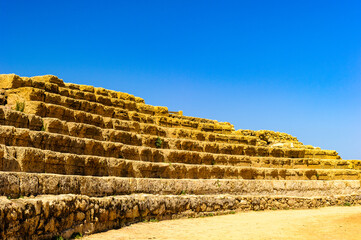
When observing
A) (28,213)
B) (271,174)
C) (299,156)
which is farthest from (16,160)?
(299,156)

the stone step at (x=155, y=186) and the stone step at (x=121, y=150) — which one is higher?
the stone step at (x=121, y=150)

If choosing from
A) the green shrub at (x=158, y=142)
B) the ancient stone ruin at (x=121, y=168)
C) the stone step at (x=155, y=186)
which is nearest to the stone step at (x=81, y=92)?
the ancient stone ruin at (x=121, y=168)

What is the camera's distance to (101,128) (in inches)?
448

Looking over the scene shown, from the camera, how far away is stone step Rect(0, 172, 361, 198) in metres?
6.67

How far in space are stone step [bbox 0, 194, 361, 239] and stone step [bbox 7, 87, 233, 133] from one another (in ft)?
12.4

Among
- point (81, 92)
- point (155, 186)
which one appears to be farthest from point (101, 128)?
point (155, 186)

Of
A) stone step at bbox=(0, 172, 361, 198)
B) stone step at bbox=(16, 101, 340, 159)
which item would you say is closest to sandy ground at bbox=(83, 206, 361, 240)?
stone step at bbox=(0, 172, 361, 198)

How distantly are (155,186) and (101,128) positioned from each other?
237 centimetres

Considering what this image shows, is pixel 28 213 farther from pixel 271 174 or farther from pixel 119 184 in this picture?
pixel 271 174

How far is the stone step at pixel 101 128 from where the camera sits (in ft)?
28.6

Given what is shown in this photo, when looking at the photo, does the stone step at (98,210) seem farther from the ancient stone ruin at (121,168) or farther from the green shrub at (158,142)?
the green shrub at (158,142)

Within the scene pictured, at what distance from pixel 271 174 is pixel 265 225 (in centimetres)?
587

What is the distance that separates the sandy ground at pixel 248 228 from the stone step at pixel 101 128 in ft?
10.1

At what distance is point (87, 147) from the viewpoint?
386 inches
